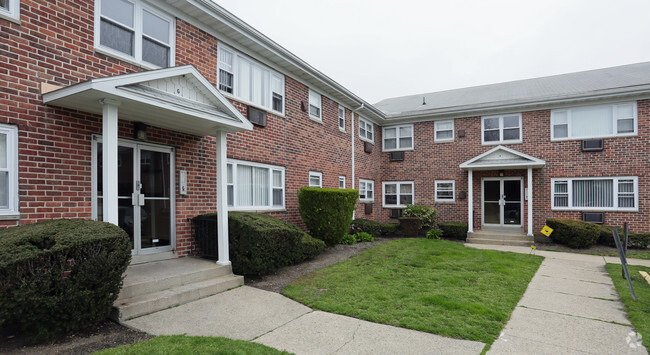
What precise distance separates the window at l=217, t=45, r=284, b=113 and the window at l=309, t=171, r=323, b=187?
2513 mm

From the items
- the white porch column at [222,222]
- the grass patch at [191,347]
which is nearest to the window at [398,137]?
the white porch column at [222,222]

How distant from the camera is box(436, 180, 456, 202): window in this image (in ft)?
48.6

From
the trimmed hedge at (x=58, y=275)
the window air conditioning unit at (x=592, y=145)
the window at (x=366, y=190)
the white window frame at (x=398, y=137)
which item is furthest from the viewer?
the white window frame at (x=398, y=137)

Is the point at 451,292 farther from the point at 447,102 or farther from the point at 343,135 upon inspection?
the point at 447,102

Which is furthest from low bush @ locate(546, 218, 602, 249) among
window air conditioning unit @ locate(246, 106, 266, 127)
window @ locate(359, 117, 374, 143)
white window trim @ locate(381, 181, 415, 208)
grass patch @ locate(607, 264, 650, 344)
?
window air conditioning unit @ locate(246, 106, 266, 127)

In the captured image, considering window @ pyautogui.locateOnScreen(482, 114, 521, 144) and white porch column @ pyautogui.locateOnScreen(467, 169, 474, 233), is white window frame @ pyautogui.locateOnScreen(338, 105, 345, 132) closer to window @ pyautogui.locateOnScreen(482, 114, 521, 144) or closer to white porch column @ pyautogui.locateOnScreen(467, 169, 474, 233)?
white porch column @ pyautogui.locateOnScreen(467, 169, 474, 233)

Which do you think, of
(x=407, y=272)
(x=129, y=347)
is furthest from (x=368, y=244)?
(x=129, y=347)

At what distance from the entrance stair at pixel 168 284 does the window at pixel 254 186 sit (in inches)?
79.6

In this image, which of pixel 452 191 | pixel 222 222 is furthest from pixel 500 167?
pixel 222 222

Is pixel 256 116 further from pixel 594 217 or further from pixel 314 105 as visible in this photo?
pixel 594 217

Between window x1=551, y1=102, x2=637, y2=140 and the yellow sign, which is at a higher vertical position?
window x1=551, y1=102, x2=637, y2=140

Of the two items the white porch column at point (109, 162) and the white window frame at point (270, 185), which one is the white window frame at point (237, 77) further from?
the white porch column at point (109, 162)

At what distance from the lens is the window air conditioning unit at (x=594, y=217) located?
1218 cm

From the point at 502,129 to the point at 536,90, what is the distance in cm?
282
